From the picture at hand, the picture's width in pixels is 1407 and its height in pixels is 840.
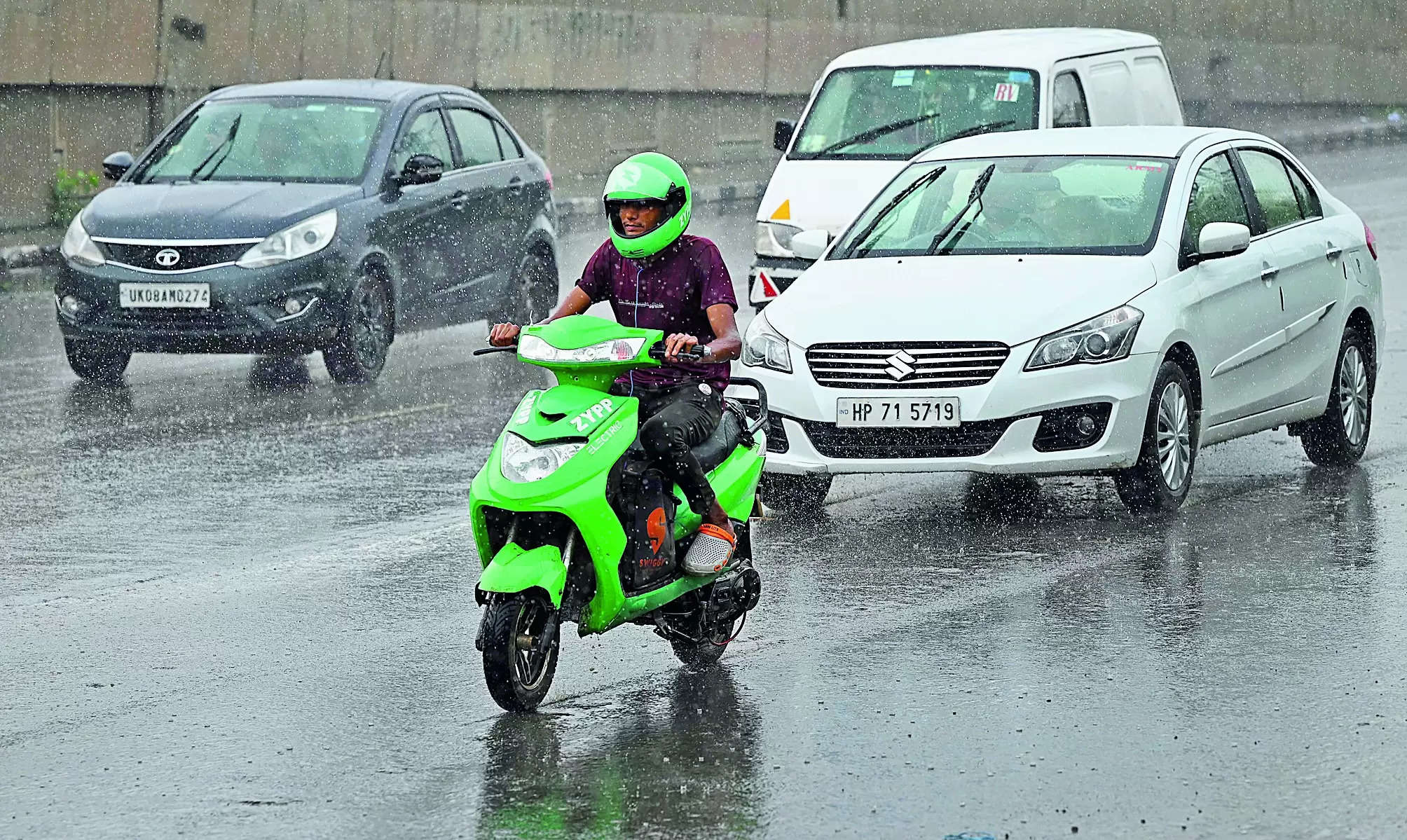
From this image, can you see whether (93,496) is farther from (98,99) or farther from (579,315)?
(98,99)

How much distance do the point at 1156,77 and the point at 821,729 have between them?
12176 millimetres

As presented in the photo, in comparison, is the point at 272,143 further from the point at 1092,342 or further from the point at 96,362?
the point at 1092,342

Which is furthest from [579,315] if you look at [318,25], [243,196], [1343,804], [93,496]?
[318,25]

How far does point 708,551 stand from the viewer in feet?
23.8

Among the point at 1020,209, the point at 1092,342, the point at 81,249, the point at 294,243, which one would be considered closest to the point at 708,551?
the point at 1092,342

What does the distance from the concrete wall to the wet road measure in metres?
11.1

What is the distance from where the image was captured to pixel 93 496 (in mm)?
10789

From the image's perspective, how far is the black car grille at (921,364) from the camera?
385 inches

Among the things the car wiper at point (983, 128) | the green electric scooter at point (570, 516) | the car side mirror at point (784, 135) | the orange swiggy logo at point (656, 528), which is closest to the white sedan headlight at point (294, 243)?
the car side mirror at point (784, 135)

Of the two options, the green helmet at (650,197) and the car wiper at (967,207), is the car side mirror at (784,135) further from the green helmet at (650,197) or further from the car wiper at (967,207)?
the green helmet at (650,197)

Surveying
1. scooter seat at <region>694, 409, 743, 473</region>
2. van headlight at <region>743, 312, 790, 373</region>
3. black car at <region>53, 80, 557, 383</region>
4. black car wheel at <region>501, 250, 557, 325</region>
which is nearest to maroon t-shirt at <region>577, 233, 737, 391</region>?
scooter seat at <region>694, 409, 743, 473</region>

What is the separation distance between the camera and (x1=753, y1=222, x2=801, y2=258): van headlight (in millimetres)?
15438

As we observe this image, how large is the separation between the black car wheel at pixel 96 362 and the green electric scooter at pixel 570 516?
26.0 ft

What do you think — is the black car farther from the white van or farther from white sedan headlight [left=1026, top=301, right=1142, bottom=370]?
white sedan headlight [left=1026, top=301, right=1142, bottom=370]
